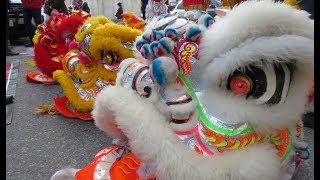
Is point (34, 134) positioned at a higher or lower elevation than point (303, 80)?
lower

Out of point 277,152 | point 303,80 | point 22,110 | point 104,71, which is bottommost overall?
point 22,110

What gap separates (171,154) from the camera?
0.92 m

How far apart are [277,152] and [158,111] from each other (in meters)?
0.36

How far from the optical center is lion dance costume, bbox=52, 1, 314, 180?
85 cm

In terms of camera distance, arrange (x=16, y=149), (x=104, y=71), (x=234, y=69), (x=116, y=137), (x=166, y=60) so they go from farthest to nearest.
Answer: (x=104, y=71) → (x=16, y=149) → (x=116, y=137) → (x=166, y=60) → (x=234, y=69)

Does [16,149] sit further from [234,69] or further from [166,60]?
[234,69]

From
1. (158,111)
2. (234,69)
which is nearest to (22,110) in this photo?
(158,111)

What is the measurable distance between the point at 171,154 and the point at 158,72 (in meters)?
0.24

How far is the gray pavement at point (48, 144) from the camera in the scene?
1.54m

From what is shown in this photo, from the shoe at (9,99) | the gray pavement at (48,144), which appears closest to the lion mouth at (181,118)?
the gray pavement at (48,144)

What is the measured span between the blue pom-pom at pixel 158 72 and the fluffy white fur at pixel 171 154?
0.08m

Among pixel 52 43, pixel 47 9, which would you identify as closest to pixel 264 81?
pixel 52 43

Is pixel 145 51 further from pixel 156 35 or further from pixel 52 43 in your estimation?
pixel 52 43

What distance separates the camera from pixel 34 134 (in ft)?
6.46
